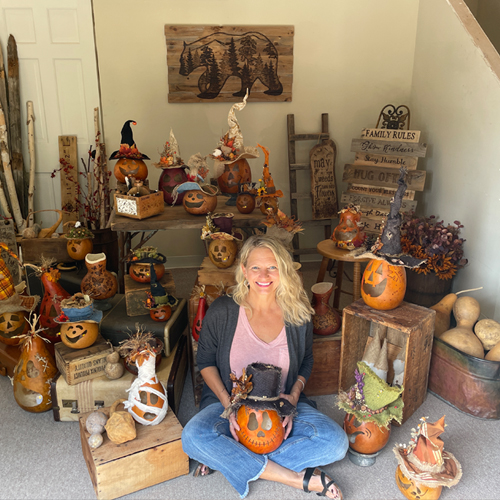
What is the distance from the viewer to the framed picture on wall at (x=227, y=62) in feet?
13.5

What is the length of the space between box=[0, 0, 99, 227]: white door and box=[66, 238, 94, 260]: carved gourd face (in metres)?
1.03

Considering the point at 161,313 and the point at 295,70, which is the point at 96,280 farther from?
the point at 295,70

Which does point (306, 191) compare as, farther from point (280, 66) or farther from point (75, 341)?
point (75, 341)

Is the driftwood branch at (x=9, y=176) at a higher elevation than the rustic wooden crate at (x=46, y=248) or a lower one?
higher

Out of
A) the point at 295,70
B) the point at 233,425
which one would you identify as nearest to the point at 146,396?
the point at 233,425

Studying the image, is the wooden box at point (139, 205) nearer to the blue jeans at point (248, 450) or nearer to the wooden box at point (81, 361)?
the wooden box at point (81, 361)

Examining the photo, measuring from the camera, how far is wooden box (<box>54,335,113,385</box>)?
7.82 feet

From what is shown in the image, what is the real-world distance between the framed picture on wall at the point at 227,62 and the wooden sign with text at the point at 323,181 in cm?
65

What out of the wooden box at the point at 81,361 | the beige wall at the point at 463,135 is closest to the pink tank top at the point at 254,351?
the wooden box at the point at 81,361

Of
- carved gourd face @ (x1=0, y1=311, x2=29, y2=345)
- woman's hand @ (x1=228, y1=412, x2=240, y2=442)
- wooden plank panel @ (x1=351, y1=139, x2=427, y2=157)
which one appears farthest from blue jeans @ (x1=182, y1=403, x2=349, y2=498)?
wooden plank panel @ (x1=351, y1=139, x2=427, y2=157)

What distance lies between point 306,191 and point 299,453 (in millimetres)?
3020

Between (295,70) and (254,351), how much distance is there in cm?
301

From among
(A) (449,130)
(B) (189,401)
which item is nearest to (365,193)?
(A) (449,130)

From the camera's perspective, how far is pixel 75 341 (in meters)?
2.46
